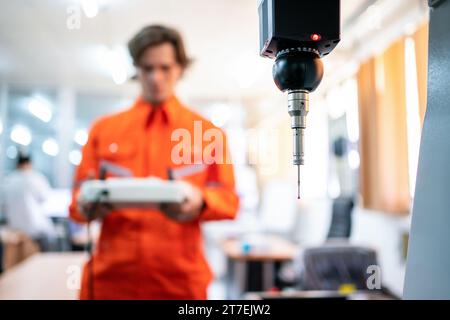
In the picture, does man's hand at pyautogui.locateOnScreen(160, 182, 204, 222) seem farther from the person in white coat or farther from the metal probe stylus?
the person in white coat

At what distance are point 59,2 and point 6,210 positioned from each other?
2978 mm

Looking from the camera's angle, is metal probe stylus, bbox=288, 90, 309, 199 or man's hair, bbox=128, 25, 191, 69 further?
man's hair, bbox=128, 25, 191, 69

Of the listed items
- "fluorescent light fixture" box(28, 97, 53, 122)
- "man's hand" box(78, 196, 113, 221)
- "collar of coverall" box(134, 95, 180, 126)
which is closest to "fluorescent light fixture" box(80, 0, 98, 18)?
"collar of coverall" box(134, 95, 180, 126)

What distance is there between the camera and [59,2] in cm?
60

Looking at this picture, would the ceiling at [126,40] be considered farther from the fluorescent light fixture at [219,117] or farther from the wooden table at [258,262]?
the wooden table at [258,262]

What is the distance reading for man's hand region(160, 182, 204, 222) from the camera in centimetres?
67

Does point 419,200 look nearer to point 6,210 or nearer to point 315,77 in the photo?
point 315,77

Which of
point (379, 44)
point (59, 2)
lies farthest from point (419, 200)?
point (379, 44)

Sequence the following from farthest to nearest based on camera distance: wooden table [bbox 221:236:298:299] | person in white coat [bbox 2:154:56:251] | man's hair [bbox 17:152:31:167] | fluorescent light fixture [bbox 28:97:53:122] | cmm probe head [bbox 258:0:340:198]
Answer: fluorescent light fixture [bbox 28:97:53:122] → man's hair [bbox 17:152:31:167] → person in white coat [bbox 2:154:56:251] → wooden table [bbox 221:236:298:299] → cmm probe head [bbox 258:0:340:198]

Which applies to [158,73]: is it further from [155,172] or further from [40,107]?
[40,107]

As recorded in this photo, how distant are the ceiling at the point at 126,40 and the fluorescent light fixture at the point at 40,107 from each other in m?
0.23

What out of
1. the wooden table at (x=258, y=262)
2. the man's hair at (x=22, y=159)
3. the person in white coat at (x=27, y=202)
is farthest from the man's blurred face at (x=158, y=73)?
the man's hair at (x=22, y=159)

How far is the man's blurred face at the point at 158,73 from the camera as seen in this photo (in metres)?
0.71

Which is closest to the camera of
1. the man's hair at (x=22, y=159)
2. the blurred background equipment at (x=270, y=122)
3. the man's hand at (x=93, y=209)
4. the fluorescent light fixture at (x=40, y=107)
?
the man's hand at (x=93, y=209)
